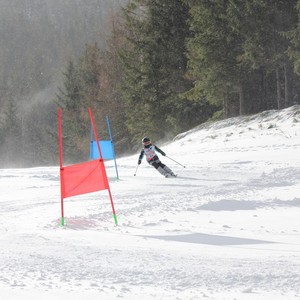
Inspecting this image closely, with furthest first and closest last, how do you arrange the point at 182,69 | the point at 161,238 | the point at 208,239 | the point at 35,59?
1. the point at 35,59
2. the point at 182,69
3. the point at 161,238
4. the point at 208,239

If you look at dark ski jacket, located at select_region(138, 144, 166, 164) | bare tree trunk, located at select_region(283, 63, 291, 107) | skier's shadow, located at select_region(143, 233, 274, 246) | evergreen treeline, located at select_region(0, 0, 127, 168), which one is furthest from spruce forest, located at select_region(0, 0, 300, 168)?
skier's shadow, located at select_region(143, 233, 274, 246)

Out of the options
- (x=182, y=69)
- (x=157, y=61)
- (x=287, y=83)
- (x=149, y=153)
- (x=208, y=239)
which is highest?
(x=157, y=61)

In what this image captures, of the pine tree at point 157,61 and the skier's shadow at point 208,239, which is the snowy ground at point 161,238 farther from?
the pine tree at point 157,61

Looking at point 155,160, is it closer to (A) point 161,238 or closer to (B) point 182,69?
(A) point 161,238

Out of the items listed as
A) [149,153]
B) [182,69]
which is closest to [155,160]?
[149,153]

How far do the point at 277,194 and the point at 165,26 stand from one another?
66.2 ft

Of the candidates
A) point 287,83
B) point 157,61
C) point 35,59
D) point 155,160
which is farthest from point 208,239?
point 35,59

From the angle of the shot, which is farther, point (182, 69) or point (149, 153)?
point (182, 69)

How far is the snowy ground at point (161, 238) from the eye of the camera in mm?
3343

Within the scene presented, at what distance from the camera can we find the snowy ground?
3.34 meters

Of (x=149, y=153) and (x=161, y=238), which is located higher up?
(x=149, y=153)

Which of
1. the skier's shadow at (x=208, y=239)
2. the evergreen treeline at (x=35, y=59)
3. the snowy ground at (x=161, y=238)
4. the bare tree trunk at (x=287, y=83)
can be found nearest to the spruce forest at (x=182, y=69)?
the bare tree trunk at (x=287, y=83)

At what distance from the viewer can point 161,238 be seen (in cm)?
535

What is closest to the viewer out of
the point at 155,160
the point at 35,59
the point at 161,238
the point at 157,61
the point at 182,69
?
the point at 161,238
